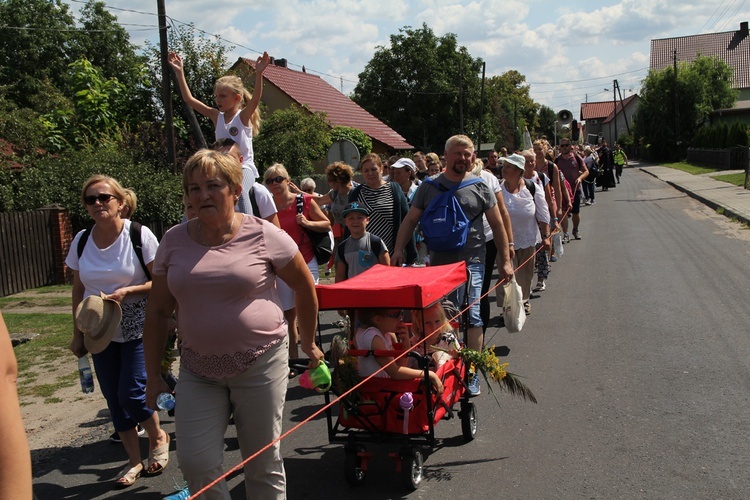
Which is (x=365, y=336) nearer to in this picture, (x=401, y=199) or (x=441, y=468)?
(x=441, y=468)

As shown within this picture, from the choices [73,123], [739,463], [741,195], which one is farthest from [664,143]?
[739,463]

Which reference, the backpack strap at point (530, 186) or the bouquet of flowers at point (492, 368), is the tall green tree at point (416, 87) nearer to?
the backpack strap at point (530, 186)

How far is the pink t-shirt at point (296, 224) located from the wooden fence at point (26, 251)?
9.43m

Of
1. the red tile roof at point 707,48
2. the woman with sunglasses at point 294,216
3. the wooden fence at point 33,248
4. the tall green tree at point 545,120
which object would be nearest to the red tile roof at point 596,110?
the tall green tree at point 545,120

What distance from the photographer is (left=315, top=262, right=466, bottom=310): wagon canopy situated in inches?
183

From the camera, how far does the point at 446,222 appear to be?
20.6 ft

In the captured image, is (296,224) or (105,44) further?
(105,44)

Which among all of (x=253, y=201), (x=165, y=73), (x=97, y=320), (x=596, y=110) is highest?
(x=596, y=110)

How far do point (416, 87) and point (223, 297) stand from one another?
70.3 meters

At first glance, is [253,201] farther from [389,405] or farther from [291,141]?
[291,141]

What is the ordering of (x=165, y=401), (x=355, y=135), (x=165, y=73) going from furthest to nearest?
(x=355, y=135), (x=165, y=73), (x=165, y=401)

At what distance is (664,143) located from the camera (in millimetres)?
69625

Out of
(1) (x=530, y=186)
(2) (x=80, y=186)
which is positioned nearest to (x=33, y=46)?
(2) (x=80, y=186)

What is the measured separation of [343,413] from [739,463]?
7.90ft
